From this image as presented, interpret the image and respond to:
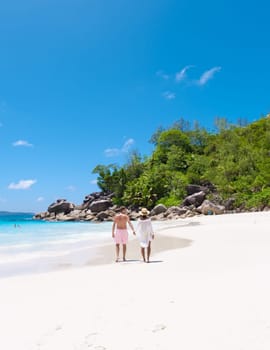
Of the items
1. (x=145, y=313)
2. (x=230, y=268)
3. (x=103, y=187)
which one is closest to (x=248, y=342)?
(x=145, y=313)

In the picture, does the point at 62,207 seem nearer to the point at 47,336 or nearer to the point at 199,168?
the point at 199,168

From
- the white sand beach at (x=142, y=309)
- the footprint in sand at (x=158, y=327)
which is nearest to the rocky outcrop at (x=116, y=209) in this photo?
the white sand beach at (x=142, y=309)

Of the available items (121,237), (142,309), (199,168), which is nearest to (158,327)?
(142,309)

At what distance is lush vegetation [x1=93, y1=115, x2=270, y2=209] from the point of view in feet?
124

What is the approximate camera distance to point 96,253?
37.3 feet

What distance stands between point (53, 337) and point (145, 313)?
119cm

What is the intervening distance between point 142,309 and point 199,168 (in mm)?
50375

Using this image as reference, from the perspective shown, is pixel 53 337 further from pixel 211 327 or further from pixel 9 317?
pixel 211 327

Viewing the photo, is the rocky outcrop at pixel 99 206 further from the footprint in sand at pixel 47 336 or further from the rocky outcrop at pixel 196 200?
the footprint in sand at pixel 47 336

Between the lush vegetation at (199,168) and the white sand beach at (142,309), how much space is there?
29341mm

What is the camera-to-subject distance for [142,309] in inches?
169

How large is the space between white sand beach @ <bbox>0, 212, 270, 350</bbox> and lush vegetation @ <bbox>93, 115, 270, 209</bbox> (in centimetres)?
2934

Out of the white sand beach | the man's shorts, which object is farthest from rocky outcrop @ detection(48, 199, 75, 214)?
the white sand beach

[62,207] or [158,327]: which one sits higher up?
[62,207]
